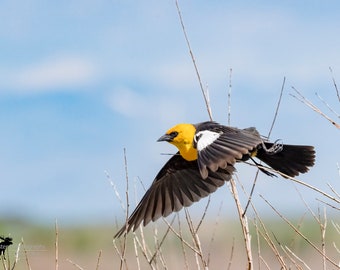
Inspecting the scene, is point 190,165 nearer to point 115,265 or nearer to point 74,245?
point 115,265

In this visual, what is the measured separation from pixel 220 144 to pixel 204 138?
8.1 inches

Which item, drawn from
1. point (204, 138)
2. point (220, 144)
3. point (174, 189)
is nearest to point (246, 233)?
point (220, 144)

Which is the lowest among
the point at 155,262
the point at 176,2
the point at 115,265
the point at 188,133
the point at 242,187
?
the point at 115,265

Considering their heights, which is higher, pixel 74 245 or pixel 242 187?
pixel 242 187

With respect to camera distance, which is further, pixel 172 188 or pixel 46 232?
pixel 46 232

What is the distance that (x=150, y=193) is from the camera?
5777mm

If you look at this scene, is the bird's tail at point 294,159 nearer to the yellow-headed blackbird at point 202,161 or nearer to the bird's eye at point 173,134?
the yellow-headed blackbird at point 202,161

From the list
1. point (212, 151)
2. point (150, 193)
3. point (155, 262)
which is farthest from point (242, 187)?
point (150, 193)

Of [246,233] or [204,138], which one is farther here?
[204,138]

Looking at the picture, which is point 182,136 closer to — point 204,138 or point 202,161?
point 204,138

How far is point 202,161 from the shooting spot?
4453mm

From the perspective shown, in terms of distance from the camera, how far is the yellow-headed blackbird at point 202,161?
Answer: 4621 millimetres

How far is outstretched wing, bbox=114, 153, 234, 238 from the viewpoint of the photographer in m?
5.44

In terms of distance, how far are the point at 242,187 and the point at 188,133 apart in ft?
2.76
